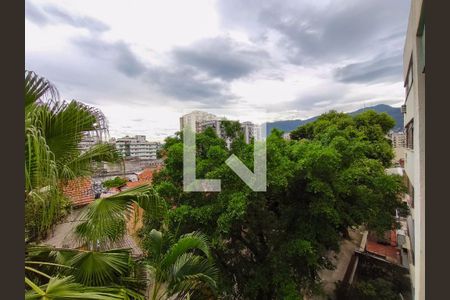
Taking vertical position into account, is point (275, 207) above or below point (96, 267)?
below

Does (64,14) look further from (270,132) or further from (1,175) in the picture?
(270,132)

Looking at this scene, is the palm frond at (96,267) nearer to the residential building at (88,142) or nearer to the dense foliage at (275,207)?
the residential building at (88,142)

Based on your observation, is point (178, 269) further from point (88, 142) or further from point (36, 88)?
point (36, 88)

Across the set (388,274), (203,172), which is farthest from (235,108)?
(388,274)

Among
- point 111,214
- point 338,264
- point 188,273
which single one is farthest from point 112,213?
point 338,264

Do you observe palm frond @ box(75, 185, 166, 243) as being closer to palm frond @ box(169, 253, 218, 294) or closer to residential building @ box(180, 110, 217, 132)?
palm frond @ box(169, 253, 218, 294)

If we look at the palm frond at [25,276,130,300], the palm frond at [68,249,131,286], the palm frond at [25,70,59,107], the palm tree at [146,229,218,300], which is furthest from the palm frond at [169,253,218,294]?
the palm frond at [25,70,59,107]

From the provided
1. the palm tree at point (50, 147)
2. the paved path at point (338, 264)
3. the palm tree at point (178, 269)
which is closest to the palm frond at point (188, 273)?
the palm tree at point (178, 269)
